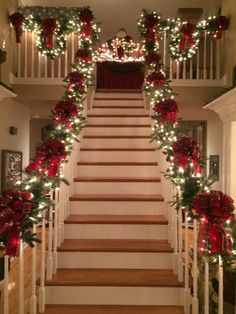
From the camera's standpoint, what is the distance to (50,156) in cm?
285

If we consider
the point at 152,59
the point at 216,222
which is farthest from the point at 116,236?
the point at 152,59

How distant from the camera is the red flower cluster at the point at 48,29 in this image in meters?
5.91

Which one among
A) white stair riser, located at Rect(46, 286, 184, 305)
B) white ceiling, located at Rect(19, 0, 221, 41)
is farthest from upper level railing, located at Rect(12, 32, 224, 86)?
white stair riser, located at Rect(46, 286, 184, 305)

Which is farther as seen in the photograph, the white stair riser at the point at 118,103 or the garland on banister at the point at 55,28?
the white stair riser at the point at 118,103

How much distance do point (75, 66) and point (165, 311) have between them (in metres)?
3.84

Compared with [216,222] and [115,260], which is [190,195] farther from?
[115,260]

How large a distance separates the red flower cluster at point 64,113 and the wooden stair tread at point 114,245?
3.84 feet

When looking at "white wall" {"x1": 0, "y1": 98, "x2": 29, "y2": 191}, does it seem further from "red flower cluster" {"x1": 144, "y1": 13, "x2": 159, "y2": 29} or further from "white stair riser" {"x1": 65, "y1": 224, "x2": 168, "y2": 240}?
"white stair riser" {"x1": 65, "y1": 224, "x2": 168, "y2": 240}

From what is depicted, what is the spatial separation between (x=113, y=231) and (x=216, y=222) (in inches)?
70.7

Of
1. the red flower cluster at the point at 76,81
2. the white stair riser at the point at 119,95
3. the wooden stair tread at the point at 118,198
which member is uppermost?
the white stair riser at the point at 119,95

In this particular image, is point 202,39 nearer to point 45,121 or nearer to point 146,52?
point 146,52

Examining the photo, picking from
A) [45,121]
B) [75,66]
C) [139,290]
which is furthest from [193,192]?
[45,121]

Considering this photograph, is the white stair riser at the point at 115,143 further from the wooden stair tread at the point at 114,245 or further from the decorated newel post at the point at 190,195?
the wooden stair tread at the point at 114,245

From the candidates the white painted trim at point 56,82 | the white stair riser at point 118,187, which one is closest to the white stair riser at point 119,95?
the white painted trim at point 56,82
